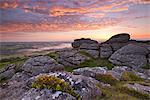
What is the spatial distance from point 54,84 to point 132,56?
90.3m

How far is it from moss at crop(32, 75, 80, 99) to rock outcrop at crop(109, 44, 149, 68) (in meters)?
88.0

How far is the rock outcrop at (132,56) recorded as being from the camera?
101 m

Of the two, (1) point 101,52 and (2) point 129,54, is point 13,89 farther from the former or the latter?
(1) point 101,52

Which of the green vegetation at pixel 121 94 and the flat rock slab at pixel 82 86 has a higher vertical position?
the flat rock slab at pixel 82 86

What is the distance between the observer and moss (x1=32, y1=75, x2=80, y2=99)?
1509 centimetres

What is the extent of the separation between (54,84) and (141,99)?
657 centimetres

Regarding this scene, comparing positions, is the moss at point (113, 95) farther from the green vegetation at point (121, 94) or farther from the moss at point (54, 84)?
the moss at point (54, 84)

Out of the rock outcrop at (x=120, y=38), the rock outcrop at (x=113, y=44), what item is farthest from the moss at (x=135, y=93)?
the rock outcrop at (x=120, y=38)

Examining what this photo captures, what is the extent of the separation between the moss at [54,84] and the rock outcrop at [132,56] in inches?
3464

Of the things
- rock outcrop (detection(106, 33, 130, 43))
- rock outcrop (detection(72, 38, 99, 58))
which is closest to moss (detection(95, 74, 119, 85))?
rock outcrop (detection(72, 38, 99, 58))

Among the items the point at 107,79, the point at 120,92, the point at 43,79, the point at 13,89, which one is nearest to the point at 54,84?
the point at 43,79

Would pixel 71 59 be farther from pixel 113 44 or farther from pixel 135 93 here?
pixel 135 93

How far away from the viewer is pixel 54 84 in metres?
15.4

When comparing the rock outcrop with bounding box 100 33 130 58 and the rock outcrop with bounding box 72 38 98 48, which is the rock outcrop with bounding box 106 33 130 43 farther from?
the rock outcrop with bounding box 72 38 98 48
